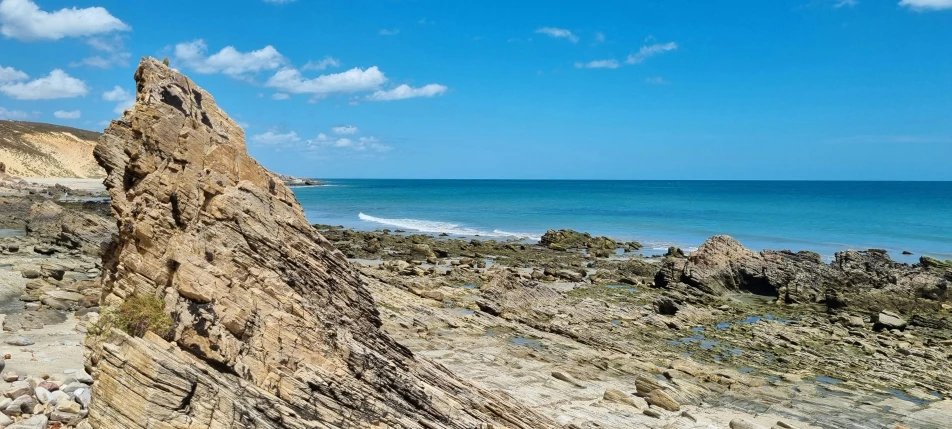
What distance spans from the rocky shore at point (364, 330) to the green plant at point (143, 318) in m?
0.03

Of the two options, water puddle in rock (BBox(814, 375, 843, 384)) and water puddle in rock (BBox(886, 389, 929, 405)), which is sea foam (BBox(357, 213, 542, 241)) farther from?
water puddle in rock (BBox(886, 389, 929, 405))

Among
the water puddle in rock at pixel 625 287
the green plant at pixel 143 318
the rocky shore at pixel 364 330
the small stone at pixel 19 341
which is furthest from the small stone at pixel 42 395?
the water puddle in rock at pixel 625 287

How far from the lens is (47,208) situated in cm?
4181

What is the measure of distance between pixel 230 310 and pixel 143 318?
105cm

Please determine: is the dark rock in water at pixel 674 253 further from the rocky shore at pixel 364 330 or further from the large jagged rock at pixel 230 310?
the large jagged rock at pixel 230 310

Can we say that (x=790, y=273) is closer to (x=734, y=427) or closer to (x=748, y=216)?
(x=734, y=427)

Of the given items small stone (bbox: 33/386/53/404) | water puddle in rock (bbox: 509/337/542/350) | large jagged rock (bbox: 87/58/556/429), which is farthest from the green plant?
water puddle in rock (bbox: 509/337/542/350)

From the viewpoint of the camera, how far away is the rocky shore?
851 centimetres

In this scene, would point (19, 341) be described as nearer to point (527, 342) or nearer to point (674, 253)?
point (527, 342)

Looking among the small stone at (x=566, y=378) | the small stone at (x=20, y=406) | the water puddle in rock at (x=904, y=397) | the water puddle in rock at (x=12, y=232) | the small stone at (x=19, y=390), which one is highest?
the water puddle in rock at (x=12, y=232)

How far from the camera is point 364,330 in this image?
32.8 ft

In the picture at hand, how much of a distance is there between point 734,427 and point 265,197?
35.6 feet

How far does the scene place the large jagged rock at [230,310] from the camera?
8102 millimetres

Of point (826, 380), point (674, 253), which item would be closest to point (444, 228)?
point (674, 253)
